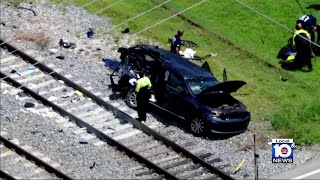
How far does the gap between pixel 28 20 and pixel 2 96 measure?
6.26 metres

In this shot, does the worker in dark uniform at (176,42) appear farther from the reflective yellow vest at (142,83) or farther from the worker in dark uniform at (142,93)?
the reflective yellow vest at (142,83)

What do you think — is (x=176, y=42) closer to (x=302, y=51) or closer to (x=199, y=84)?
(x=199, y=84)

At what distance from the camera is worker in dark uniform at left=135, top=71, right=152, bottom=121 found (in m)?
25.8

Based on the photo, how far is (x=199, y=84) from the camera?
26375 mm

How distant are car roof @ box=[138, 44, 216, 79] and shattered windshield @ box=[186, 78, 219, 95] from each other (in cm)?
15

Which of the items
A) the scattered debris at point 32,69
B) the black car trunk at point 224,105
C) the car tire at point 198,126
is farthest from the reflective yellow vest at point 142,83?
the scattered debris at point 32,69

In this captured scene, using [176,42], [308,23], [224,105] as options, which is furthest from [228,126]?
[308,23]

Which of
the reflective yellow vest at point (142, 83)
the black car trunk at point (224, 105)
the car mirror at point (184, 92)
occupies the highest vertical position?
the reflective yellow vest at point (142, 83)

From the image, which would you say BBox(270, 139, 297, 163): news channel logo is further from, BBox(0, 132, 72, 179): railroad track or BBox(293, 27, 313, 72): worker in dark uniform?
BBox(293, 27, 313, 72): worker in dark uniform

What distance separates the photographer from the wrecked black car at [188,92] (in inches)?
1005

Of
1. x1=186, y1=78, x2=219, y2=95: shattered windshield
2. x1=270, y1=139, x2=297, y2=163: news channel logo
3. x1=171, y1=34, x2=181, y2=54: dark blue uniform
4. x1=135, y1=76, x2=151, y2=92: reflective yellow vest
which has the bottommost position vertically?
x1=270, y1=139, x2=297, y2=163: news channel logo

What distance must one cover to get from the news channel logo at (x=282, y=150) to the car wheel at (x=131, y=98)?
189 inches

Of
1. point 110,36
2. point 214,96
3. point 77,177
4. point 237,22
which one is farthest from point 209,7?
point 77,177

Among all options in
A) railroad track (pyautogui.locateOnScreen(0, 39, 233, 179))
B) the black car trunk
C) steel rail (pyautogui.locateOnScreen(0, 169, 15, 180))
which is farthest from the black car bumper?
steel rail (pyautogui.locateOnScreen(0, 169, 15, 180))
